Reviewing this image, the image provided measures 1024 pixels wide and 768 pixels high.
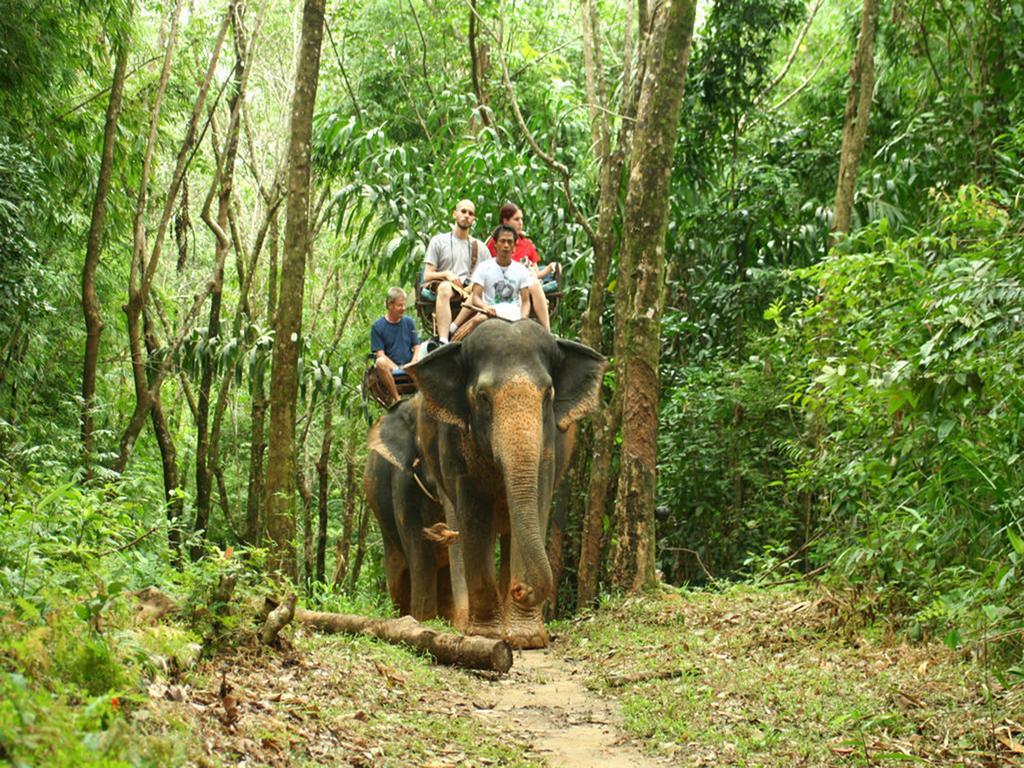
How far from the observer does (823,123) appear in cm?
1485

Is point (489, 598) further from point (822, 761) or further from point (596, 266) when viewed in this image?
point (822, 761)

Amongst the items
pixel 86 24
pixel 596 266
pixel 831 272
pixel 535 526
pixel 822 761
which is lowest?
pixel 822 761

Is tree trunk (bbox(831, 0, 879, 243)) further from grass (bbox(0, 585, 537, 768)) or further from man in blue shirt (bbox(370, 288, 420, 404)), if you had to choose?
grass (bbox(0, 585, 537, 768))

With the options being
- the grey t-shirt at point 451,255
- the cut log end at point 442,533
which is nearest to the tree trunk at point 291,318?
the cut log end at point 442,533

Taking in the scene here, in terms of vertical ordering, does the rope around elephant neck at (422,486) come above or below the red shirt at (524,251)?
below

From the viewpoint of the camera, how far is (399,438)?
1133cm

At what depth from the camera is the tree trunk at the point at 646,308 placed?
10086 mm

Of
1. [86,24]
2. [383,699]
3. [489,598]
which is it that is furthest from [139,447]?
[383,699]

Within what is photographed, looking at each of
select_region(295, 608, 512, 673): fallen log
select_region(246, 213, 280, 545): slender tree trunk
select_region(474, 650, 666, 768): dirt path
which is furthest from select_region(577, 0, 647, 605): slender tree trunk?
select_region(246, 213, 280, 545): slender tree trunk

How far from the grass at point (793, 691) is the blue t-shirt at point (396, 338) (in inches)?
154

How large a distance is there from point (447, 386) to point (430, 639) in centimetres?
254

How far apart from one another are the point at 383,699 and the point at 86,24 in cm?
1054

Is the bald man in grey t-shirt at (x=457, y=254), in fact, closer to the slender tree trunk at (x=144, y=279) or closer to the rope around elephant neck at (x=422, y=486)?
the rope around elephant neck at (x=422, y=486)

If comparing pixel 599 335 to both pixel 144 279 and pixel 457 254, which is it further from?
pixel 144 279
